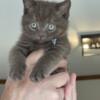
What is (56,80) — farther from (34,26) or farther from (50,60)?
(34,26)

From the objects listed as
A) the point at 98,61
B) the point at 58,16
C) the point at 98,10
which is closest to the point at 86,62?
the point at 98,61

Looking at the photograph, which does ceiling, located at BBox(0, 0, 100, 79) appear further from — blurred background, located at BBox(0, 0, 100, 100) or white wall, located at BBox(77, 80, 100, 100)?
white wall, located at BBox(77, 80, 100, 100)

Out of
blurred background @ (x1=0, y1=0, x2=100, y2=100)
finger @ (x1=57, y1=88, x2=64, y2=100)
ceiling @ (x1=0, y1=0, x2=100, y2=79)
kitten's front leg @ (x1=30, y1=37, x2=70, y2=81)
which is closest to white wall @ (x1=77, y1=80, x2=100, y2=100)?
blurred background @ (x1=0, y1=0, x2=100, y2=100)

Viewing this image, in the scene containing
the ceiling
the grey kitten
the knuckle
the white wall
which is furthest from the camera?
the white wall

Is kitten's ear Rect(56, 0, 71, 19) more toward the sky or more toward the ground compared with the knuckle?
more toward the sky

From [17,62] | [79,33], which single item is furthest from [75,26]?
[17,62]
